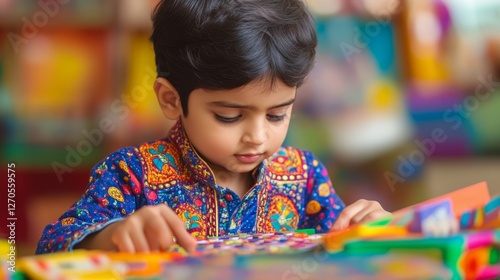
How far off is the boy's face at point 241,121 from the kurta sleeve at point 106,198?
4.8 inches

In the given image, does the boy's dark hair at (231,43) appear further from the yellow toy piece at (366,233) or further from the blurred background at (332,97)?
the blurred background at (332,97)

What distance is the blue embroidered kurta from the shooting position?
3.68 feet

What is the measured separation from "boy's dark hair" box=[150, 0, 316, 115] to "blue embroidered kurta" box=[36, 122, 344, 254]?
0.33 ft

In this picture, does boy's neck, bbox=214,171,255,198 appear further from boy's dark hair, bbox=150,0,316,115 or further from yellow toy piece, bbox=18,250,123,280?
yellow toy piece, bbox=18,250,123,280

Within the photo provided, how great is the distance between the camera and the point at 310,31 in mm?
1209

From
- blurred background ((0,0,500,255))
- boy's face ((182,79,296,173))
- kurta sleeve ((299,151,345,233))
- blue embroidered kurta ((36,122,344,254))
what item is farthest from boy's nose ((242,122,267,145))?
blurred background ((0,0,500,255))

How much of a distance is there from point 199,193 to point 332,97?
1550 mm

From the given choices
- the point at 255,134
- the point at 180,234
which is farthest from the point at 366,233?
the point at 255,134

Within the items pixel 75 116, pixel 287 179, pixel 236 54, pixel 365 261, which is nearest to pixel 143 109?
pixel 75 116

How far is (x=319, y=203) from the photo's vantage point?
4.25 feet

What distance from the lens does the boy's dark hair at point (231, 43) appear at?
3.56ft

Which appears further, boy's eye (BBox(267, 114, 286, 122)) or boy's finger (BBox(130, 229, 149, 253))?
boy's eye (BBox(267, 114, 286, 122))

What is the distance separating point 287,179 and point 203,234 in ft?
0.65

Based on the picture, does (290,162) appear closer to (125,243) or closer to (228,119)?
(228,119)
